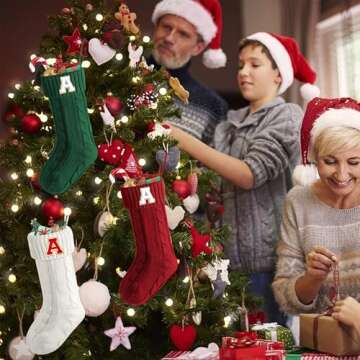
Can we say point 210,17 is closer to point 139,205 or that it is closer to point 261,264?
point 261,264

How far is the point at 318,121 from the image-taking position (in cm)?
296

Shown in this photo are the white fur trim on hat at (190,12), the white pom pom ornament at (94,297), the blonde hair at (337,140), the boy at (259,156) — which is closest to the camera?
the white pom pom ornament at (94,297)

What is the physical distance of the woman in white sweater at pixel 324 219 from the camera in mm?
2855

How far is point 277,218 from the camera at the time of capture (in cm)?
349

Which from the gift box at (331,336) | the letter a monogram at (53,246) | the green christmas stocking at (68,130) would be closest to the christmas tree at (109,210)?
the green christmas stocking at (68,130)

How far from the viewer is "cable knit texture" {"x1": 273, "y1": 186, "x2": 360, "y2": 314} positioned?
2.87 metres

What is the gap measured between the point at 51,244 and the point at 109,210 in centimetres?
48

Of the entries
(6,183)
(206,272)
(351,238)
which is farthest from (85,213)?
(351,238)

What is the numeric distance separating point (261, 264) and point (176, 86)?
2.80 ft

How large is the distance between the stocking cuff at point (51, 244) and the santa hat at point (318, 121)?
1.01m

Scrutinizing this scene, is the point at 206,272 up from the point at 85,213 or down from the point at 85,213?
down

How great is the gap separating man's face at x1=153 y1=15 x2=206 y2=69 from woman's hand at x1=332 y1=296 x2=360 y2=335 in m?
1.57

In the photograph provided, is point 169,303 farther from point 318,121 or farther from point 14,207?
point 318,121

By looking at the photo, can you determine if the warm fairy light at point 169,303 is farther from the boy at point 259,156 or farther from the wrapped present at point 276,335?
the boy at point 259,156
